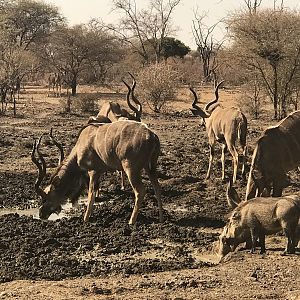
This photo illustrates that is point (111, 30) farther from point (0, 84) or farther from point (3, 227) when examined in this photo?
point (3, 227)

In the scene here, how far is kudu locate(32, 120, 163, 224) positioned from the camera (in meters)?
9.23

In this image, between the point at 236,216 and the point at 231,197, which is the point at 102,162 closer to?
the point at 231,197

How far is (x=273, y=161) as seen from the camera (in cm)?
927

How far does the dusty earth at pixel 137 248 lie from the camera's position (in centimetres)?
630

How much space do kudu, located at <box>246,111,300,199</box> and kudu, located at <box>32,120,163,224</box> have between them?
4.68 feet

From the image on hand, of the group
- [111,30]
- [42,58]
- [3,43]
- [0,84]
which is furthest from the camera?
[111,30]

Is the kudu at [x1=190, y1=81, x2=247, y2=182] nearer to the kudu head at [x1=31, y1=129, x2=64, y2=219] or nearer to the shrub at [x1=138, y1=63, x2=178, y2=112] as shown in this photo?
the kudu head at [x1=31, y1=129, x2=64, y2=219]

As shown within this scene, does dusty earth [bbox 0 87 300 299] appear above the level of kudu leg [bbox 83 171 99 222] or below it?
below

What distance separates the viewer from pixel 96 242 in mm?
8367

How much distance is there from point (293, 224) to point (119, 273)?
2.03 metres

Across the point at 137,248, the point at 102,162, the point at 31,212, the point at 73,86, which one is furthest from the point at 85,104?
the point at 137,248

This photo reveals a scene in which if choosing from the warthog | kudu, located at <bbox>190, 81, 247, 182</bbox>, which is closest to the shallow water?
kudu, located at <bbox>190, 81, 247, 182</bbox>

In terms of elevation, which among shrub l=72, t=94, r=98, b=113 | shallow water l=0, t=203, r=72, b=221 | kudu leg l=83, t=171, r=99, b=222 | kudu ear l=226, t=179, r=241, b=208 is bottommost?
shallow water l=0, t=203, r=72, b=221

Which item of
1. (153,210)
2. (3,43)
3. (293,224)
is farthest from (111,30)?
(293,224)
